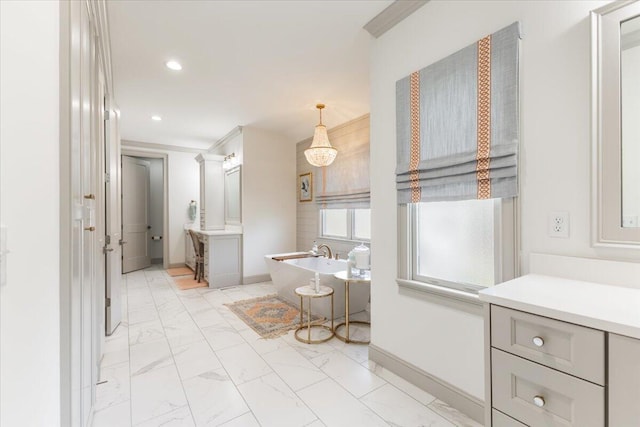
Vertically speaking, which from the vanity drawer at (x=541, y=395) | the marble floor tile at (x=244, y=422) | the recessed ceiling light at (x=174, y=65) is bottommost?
the marble floor tile at (x=244, y=422)

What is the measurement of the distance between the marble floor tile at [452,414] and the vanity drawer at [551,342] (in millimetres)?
952

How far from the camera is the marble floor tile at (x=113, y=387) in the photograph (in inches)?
77.5

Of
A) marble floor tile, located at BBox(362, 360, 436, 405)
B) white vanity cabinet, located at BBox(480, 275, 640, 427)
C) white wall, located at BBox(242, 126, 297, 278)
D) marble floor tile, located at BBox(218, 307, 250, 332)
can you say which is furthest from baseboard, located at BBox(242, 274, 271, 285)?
white vanity cabinet, located at BBox(480, 275, 640, 427)

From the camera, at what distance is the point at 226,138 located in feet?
18.7

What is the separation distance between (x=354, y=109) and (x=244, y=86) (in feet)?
4.95

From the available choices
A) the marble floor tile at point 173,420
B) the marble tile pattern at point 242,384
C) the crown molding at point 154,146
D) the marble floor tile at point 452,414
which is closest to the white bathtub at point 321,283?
the marble tile pattern at point 242,384

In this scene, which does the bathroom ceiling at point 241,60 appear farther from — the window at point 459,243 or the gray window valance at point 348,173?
the window at point 459,243

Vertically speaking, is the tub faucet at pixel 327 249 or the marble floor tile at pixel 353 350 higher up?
the tub faucet at pixel 327 249

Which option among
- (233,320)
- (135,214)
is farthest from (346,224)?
(135,214)

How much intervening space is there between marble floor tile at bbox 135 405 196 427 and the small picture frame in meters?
3.83

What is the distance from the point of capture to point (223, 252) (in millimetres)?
4934

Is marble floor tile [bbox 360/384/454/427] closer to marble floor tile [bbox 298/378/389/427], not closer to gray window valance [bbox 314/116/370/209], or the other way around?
marble floor tile [bbox 298/378/389/427]

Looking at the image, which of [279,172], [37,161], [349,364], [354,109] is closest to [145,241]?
[279,172]

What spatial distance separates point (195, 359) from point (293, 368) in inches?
34.4
